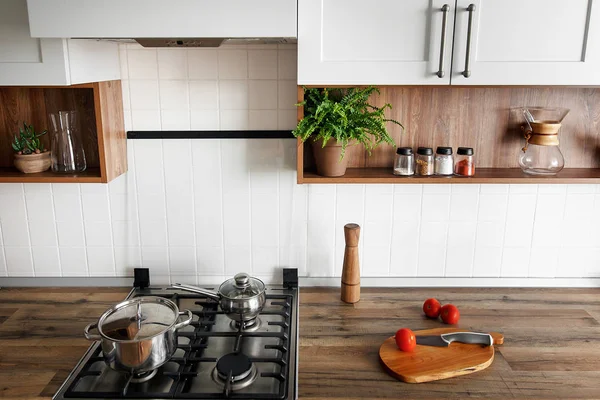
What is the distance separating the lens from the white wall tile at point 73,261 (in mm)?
2133

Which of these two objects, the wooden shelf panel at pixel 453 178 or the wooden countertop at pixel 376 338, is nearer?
the wooden countertop at pixel 376 338

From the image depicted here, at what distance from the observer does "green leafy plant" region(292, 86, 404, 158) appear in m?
1.73

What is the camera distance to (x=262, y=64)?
76.6 inches

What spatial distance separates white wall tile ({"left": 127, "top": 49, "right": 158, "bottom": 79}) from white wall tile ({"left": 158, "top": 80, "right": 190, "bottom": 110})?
0.17 ft

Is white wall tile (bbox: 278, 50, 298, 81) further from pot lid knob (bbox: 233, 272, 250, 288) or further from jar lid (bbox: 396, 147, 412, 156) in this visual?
pot lid knob (bbox: 233, 272, 250, 288)

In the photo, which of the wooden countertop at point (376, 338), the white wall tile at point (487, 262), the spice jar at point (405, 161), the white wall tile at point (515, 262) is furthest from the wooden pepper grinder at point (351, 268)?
the white wall tile at point (515, 262)

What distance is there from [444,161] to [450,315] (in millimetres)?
535

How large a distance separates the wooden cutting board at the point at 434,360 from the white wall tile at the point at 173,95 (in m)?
1.11

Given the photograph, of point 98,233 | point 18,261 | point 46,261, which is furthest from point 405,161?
point 18,261

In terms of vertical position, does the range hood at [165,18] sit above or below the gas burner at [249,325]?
above

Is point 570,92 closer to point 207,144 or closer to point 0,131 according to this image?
point 207,144

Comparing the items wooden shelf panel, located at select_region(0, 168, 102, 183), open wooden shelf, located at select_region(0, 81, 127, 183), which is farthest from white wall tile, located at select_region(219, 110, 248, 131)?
wooden shelf panel, located at select_region(0, 168, 102, 183)

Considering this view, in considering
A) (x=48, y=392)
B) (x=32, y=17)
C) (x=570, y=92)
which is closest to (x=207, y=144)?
(x=32, y=17)

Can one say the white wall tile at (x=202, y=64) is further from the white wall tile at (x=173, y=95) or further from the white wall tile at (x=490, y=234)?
the white wall tile at (x=490, y=234)
